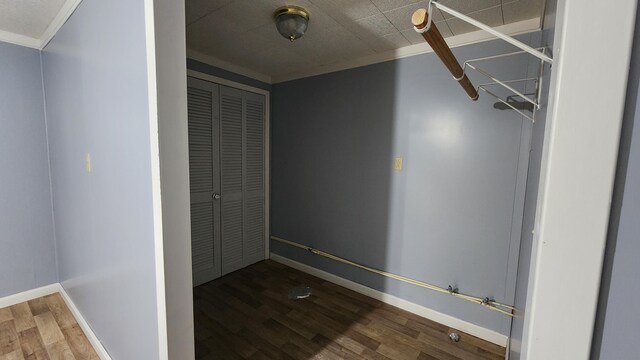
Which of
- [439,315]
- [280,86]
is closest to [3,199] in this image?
[280,86]

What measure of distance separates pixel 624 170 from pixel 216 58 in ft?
9.54

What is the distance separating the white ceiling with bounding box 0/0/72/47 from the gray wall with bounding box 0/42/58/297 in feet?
0.29

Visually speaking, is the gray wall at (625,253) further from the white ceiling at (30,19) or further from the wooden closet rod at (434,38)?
the white ceiling at (30,19)

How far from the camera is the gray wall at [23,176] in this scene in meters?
2.00

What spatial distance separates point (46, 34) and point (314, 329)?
317 centimetres

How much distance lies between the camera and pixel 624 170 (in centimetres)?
33

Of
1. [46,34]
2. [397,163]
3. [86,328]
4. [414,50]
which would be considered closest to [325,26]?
[414,50]

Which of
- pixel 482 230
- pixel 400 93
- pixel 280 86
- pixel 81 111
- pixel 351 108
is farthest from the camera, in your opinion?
pixel 280 86

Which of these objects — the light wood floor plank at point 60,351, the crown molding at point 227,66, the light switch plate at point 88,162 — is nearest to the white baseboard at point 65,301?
the light wood floor plank at point 60,351

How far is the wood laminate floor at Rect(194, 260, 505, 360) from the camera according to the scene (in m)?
1.73

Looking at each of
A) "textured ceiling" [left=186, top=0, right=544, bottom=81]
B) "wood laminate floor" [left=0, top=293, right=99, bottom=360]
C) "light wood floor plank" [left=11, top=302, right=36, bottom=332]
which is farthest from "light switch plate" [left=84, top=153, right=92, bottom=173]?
"light wood floor plank" [left=11, top=302, right=36, bottom=332]

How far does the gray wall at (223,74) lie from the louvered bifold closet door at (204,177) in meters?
0.12

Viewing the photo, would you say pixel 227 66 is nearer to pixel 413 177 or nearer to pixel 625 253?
pixel 413 177

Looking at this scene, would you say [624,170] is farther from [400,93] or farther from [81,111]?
[81,111]
